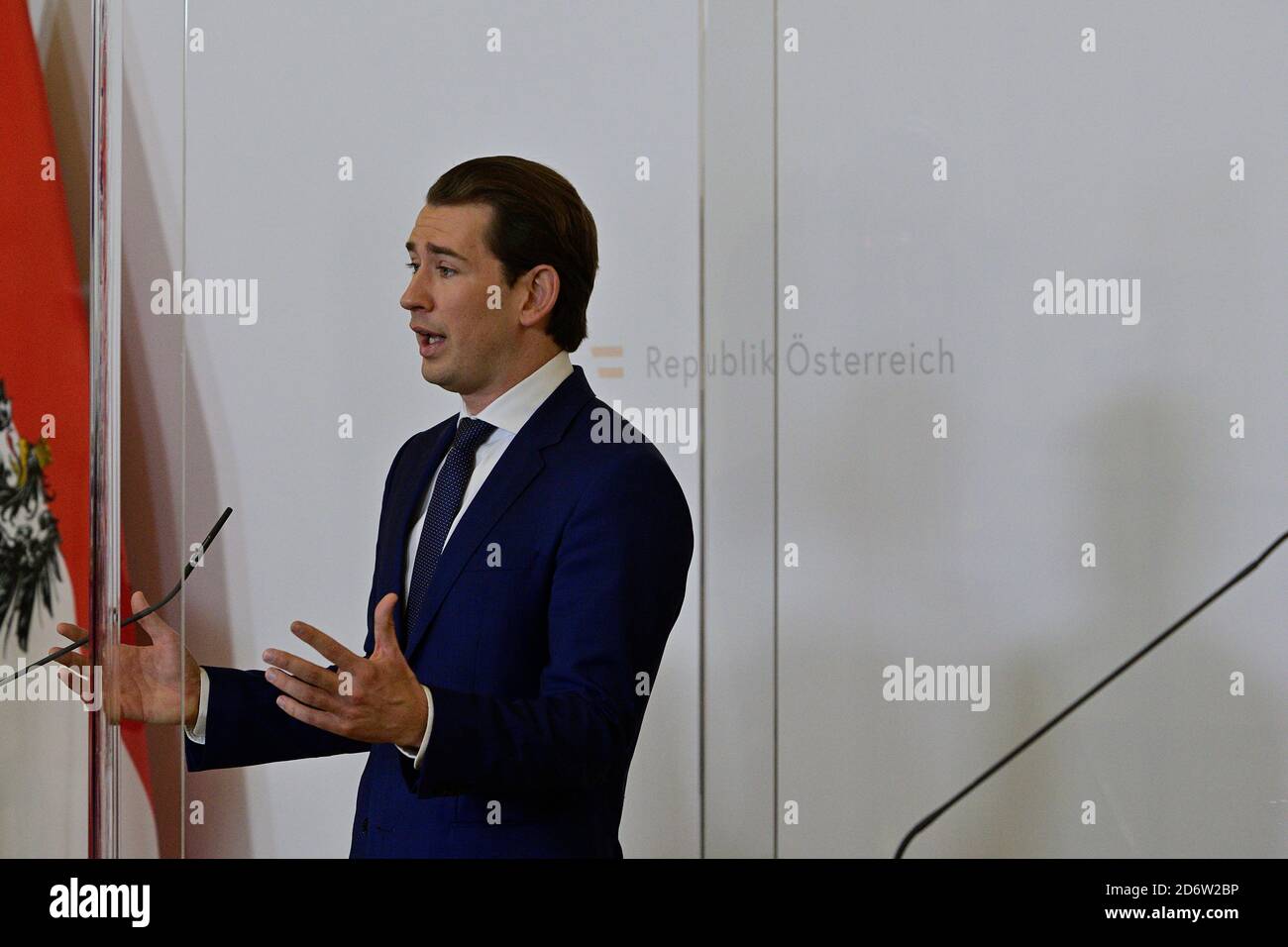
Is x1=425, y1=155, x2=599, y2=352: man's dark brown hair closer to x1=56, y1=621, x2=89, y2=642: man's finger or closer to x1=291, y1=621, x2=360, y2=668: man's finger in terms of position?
x1=291, y1=621, x2=360, y2=668: man's finger

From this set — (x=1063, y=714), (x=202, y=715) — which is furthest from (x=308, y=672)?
(x=1063, y=714)

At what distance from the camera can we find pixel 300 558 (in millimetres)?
1294

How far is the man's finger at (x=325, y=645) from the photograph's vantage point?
97cm

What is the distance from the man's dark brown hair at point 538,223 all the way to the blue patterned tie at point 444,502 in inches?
5.5

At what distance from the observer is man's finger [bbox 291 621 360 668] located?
0.97m

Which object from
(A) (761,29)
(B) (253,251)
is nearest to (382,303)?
(B) (253,251)

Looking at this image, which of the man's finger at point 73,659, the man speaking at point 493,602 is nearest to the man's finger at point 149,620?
the man speaking at point 493,602

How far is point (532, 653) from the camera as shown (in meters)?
1.12

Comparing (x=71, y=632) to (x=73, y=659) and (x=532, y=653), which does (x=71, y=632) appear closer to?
(x=73, y=659)

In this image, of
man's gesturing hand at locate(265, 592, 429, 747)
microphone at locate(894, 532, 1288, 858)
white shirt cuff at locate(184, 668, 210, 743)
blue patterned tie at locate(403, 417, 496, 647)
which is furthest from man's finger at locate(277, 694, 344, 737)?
microphone at locate(894, 532, 1288, 858)

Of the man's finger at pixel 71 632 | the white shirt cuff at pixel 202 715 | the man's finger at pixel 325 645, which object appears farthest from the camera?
the man's finger at pixel 71 632

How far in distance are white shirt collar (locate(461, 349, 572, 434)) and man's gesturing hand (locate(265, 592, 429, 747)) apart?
0.27 m

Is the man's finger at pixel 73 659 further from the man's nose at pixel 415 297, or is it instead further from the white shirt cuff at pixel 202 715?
the man's nose at pixel 415 297
